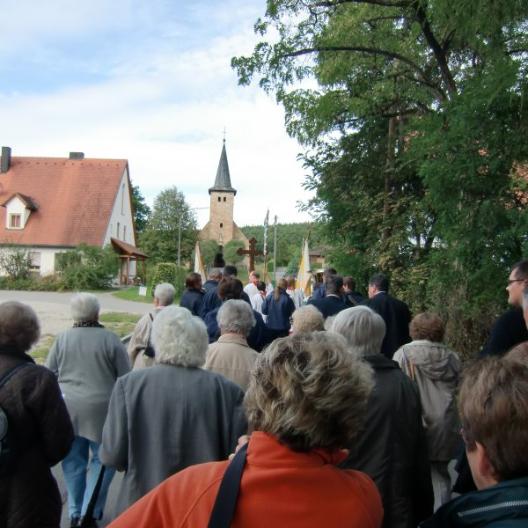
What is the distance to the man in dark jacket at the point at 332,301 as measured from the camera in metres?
8.20

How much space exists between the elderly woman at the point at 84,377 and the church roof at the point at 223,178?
81.7 m

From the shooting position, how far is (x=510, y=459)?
5.16 feet

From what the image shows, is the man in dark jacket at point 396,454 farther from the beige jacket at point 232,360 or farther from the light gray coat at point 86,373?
the light gray coat at point 86,373

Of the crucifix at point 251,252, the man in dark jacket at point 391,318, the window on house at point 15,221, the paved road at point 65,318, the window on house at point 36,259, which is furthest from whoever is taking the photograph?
the window on house at point 15,221

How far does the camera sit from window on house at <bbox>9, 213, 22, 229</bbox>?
47188mm

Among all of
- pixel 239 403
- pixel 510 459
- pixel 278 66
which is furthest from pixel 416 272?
pixel 510 459

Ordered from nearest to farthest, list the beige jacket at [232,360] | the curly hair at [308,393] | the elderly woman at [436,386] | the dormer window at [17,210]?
the curly hair at [308,393]
the beige jacket at [232,360]
the elderly woman at [436,386]
the dormer window at [17,210]

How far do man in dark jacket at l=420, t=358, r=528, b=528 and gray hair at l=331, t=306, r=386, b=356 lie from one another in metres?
1.53

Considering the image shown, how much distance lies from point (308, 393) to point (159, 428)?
5.16 ft

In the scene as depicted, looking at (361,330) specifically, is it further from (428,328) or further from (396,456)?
(428,328)

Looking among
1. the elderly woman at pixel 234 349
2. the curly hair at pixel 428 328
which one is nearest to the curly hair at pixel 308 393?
the elderly woman at pixel 234 349

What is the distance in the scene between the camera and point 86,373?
4.64 meters

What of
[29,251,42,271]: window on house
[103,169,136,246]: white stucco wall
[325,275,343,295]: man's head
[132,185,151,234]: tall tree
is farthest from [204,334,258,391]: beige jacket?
[132,185,151,234]: tall tree

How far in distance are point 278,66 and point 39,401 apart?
950 cm
